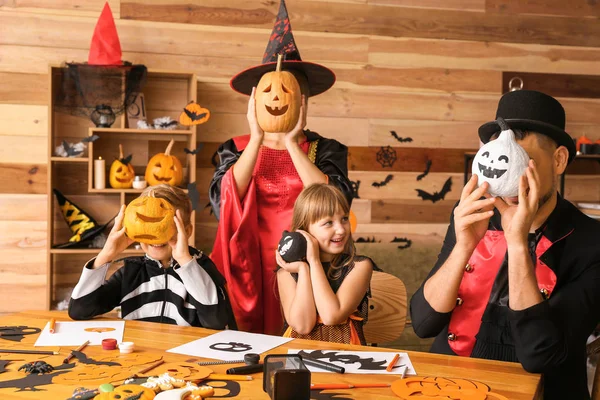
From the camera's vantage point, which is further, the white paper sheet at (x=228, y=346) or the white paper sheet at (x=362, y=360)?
the white paper sheet at (x=228, y=346)

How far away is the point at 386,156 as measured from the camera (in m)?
4.37

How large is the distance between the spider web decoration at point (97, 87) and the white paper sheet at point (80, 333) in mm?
2165

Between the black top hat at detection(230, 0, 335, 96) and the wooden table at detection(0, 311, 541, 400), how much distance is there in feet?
3.91

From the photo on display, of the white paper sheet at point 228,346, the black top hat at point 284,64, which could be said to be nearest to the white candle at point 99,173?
the black top hat at point 284,64

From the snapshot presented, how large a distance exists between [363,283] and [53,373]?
0.97m

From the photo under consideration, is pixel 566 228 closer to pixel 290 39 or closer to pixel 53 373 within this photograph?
pixel 53 373

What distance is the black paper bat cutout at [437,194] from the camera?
4434mm

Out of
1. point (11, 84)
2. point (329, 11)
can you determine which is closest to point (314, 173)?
point (329, 11)

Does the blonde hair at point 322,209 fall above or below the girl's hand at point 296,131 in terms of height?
below

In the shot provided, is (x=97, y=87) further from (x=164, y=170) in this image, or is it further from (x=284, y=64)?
(x=284, y=64)

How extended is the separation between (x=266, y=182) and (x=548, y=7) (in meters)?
3.07

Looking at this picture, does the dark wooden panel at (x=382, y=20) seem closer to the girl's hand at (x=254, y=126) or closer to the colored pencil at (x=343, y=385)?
the girl's hand at (x=254, y=126)

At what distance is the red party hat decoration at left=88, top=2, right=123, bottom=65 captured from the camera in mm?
3672

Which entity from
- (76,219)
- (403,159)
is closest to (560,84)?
(403,159)
